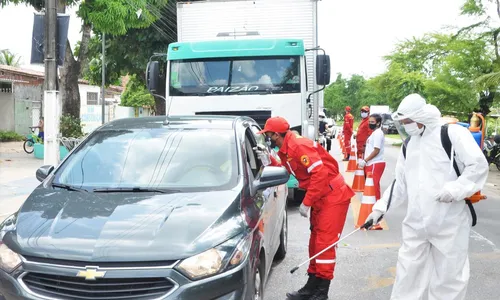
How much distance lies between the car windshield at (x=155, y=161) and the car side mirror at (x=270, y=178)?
20 centimetres

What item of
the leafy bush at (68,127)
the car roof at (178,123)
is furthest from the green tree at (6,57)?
the car roof at (178,123)

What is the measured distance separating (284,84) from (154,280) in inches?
247

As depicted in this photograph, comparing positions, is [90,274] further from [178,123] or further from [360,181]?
[360,181]

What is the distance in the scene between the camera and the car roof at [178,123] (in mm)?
4493

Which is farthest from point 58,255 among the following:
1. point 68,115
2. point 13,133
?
point 13,133

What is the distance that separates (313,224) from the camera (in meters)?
4.57

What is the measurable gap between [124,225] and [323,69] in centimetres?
645

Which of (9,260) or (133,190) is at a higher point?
(133,190)

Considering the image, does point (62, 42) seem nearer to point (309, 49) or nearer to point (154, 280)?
point (309, 49)

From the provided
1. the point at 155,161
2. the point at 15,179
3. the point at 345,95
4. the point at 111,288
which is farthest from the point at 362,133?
the point at 345,95

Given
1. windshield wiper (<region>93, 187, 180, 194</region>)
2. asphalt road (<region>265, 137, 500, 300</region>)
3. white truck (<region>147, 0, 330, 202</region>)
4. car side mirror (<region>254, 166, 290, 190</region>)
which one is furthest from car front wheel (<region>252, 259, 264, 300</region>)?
white truck (<region>147, 0, 330, 202</region>)

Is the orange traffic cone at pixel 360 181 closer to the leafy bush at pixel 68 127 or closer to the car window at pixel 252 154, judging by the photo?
the car window at pixel 252 154

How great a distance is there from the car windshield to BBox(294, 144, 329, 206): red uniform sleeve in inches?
25.3

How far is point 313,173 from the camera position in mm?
4281
